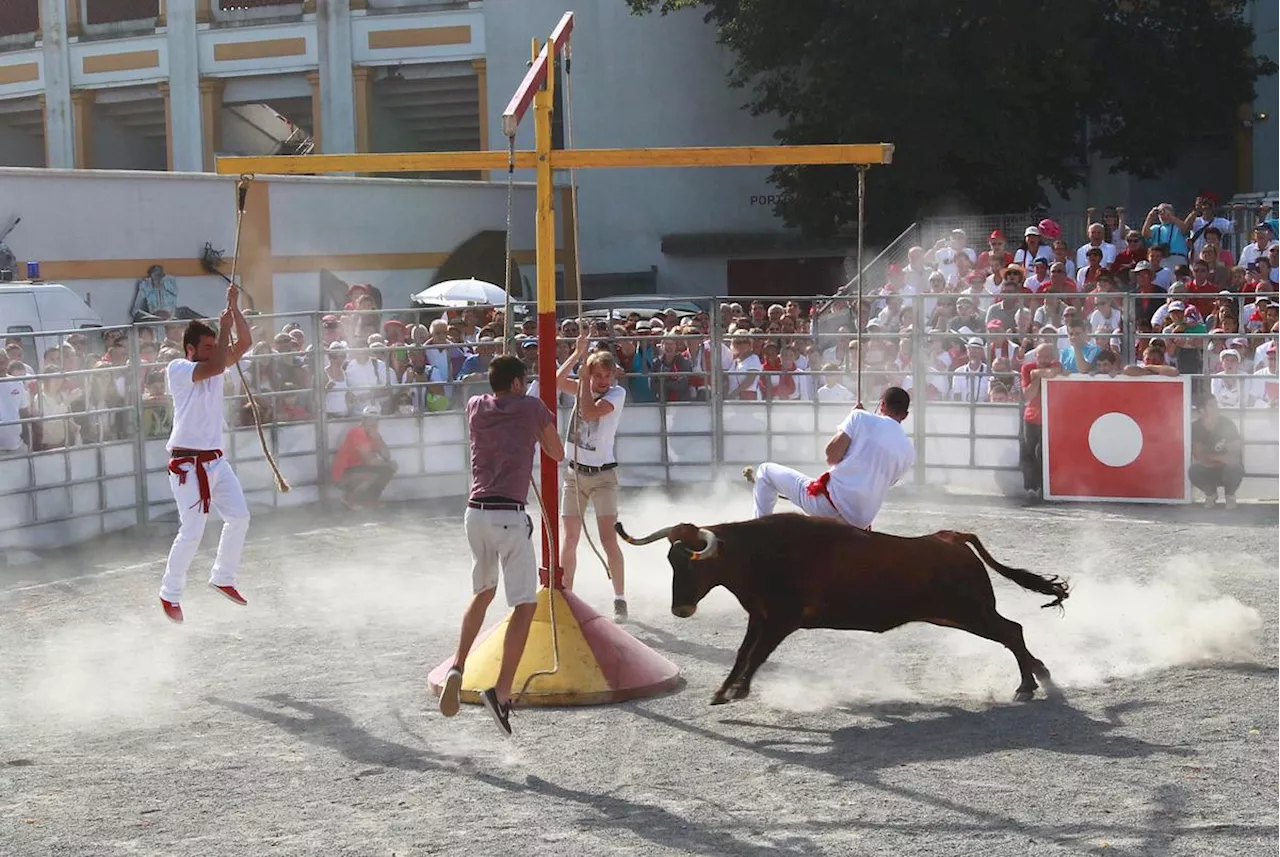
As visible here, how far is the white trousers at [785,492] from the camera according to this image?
9.41m

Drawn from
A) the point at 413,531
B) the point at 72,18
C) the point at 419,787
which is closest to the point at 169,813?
the point at 419,787

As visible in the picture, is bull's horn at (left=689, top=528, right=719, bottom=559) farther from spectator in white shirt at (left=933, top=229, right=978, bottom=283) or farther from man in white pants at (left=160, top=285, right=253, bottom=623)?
spectator in white shirt at (left=933, top=229, right=978, bottom=283)

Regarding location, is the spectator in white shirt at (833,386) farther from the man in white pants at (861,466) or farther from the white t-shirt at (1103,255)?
the man in white pants at (861,466)

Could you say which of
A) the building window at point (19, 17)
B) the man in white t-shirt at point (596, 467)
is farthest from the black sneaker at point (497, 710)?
the building window at point (19, 17)

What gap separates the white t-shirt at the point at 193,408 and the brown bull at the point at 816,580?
9.02 ft

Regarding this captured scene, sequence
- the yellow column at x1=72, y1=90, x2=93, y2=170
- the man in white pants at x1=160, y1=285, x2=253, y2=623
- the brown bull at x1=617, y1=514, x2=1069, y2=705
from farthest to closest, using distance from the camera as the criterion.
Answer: the yellow column at x1=72, y1=90, x2=93, y2=170 → the man in white pants at x1=160, y1=285, x2=253, y2=623 → the brown bull at x1=617, y1=514, x2=1069, y2=705

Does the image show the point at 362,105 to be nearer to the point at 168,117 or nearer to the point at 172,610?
the point at 168,117

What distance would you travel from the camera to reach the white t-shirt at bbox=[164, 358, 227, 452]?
9.91m

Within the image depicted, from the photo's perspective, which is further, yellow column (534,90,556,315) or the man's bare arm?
yellow column (534,90,556,315)

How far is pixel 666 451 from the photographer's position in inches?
703

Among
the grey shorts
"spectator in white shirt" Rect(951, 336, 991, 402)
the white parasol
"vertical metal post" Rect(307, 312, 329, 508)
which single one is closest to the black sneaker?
the grey shorts

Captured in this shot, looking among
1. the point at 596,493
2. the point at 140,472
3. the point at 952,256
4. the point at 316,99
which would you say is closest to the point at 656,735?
the point at 596,493

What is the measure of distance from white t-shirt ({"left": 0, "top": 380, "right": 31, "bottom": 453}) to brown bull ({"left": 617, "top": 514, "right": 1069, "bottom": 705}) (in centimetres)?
742

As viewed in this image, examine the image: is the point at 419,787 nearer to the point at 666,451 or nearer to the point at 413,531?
the point at 413,531
